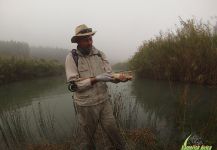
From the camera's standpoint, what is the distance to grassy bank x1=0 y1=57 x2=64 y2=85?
18009 mm

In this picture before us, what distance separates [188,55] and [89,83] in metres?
8.04

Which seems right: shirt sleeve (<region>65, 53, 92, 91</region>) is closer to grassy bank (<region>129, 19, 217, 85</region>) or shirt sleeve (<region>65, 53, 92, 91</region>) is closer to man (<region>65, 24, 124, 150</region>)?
man (<region>65, 24, 124, 150</region>)

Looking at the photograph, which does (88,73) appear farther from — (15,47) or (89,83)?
(15,47)

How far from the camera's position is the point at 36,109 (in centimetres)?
885

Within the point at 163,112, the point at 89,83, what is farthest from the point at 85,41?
the point at 163,112

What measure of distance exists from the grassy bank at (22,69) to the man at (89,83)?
47.3 ft

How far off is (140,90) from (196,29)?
12.0 ft

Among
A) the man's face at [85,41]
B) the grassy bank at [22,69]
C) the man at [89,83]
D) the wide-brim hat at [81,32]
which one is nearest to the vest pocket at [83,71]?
the man at [89,83]

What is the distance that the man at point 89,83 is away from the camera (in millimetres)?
3679

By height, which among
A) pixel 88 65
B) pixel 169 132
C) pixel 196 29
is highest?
pixel 196 29

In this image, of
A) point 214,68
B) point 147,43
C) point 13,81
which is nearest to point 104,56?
point 214,68

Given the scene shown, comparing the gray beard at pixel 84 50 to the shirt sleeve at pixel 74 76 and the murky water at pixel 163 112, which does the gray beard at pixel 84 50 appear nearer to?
the shirt sleeve at pixel 74 76

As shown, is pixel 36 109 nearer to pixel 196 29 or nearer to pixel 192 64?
pixel 192 64

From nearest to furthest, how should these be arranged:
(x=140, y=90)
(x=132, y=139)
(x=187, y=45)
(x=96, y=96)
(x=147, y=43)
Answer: (x=96, y=96)
(x=132, y=139)
(x=187, y=45)
(x=140, y=90)
(x=147, y=43)
